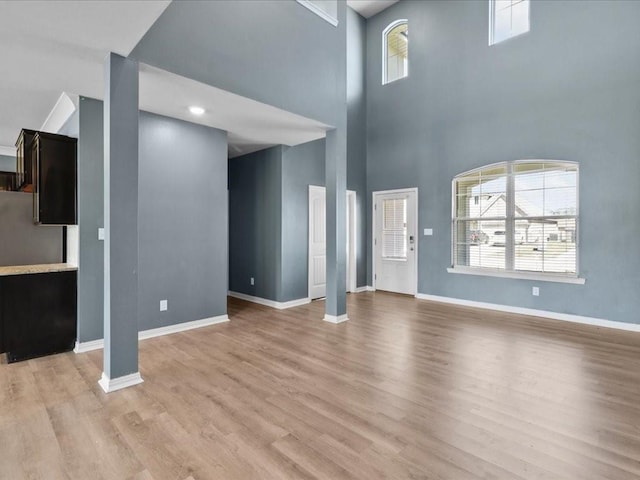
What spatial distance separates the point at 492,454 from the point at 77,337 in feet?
12.8

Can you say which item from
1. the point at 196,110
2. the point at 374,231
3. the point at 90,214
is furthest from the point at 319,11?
the point at 374,231

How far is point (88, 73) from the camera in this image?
2992mm

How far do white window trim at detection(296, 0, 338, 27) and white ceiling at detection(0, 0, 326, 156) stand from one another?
133 cm

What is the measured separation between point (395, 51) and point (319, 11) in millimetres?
3241

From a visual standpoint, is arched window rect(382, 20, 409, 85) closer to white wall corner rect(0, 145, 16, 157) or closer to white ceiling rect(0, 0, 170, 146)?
white ceiling rect(0, 0, 170, 146)

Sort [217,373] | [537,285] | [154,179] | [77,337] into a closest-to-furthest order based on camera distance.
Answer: [217,373], [77,337], [154,179], [537,285]

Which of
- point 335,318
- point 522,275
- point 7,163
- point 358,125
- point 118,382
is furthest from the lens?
point 358,125

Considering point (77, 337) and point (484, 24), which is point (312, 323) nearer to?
point (77, 337)

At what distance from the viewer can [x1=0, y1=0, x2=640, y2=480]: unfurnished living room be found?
217cm

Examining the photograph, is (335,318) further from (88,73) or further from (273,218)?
(88,73)

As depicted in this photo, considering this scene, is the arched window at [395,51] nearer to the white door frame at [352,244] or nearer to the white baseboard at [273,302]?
the white door frame at [352,244]

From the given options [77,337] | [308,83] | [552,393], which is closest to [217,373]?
[77,337]

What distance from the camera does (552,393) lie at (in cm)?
271

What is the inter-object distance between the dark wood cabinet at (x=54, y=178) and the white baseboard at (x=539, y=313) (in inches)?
217
